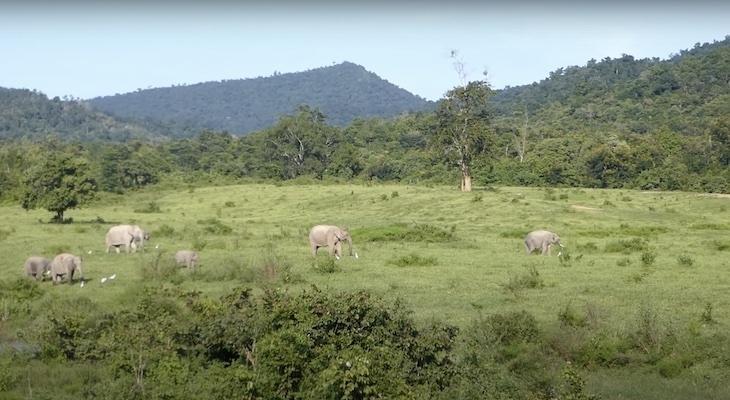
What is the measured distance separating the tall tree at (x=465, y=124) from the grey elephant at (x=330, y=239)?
2565 centimetres

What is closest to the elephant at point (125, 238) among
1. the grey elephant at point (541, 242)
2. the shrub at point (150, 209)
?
the grey elephant at point (541, 242)

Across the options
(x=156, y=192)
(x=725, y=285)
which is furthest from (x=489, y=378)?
(x=156, y=192)

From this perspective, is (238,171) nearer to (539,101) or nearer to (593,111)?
(593,111)

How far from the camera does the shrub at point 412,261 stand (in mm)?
24250

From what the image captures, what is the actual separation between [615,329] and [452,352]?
3.98 m

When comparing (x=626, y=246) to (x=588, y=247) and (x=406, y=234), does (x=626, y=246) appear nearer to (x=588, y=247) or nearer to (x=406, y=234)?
(x=588, y=247)

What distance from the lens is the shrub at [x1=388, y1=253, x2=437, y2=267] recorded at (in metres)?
24.2

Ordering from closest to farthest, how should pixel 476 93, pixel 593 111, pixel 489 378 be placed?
pixel 489 378 → pixel 476 93 → pixel 593 111

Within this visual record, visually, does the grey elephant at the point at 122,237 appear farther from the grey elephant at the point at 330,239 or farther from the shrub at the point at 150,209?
the shrub at the point at 150,209

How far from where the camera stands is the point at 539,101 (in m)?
148

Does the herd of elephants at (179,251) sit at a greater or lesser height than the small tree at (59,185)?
lesser

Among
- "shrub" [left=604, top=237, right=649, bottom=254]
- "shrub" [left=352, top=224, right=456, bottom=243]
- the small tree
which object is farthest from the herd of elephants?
the small tree

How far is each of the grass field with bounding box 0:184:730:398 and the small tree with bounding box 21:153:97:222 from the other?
4.13 feet

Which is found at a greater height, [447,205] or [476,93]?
[476,93]
